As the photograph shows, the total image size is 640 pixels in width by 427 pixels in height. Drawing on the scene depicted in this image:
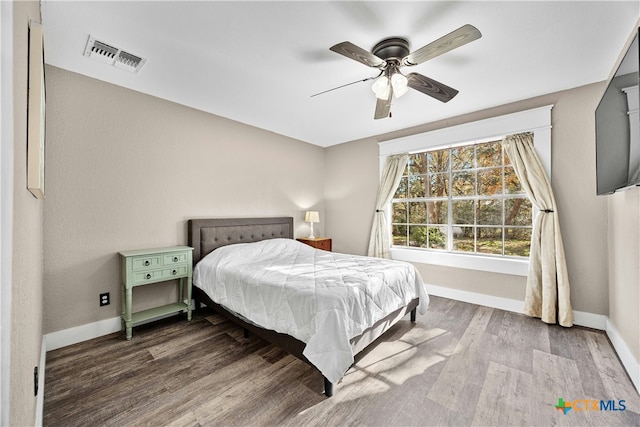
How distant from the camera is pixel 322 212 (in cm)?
518

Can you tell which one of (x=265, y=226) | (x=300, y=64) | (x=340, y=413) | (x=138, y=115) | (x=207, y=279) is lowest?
(x=340, y=413)

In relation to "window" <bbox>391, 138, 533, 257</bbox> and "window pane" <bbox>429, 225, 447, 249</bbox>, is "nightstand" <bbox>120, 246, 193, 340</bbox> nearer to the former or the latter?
"window" <bbox>391, 138, 533, 257</bbox>

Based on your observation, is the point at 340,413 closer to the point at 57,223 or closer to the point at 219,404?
the point at 219,404

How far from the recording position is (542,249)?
9.64ft

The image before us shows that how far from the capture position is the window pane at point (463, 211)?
369 cm

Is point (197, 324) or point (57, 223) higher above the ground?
point (57, 223)

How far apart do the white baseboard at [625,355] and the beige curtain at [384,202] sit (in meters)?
2.45

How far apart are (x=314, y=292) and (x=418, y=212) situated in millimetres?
2781

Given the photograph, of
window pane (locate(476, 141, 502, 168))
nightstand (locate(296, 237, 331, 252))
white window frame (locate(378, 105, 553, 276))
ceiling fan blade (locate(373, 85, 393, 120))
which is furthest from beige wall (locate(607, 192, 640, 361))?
nightstand (locate(296, 237, 331, 252))

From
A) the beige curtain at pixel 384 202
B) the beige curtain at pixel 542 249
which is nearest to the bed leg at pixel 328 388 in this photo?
the beige curtain at pixel 542 249

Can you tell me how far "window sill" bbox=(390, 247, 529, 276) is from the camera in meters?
3.21

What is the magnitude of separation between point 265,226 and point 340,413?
276cm

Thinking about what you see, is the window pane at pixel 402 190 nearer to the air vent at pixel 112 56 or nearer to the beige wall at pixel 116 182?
the beige wall at pixel 116 182

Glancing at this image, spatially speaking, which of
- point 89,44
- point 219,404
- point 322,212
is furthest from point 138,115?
point 322,212
